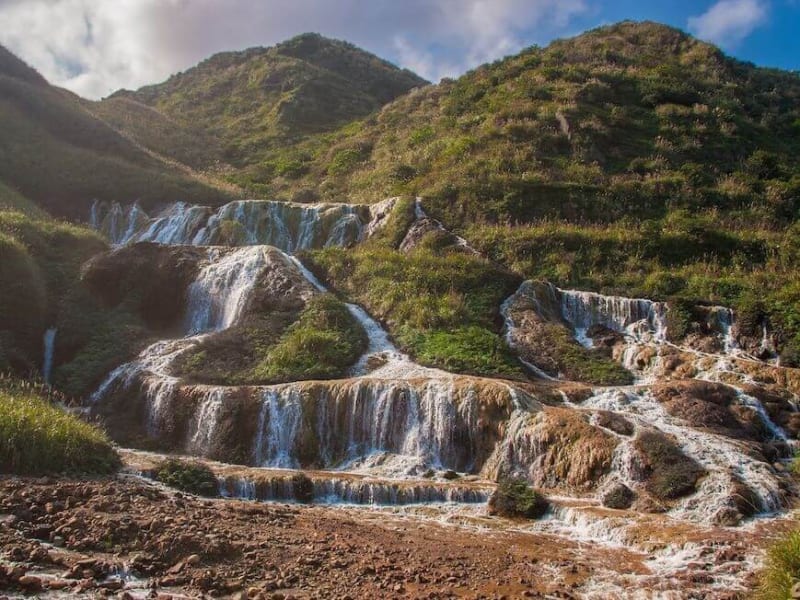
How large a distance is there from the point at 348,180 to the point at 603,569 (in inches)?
1397

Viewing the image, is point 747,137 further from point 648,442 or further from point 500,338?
point 648,442

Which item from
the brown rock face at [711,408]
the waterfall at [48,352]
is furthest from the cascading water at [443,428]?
the waterfall at [48,352]

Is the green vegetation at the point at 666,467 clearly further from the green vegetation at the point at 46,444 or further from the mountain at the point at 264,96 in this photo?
the mountain at the point at 264,96

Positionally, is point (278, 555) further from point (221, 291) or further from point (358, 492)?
point (221, 291)

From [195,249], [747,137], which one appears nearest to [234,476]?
[195,249]

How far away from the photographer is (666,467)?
13664mm

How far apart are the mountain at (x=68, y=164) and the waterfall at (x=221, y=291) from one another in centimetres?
1266

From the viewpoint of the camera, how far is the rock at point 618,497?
13.1 meters

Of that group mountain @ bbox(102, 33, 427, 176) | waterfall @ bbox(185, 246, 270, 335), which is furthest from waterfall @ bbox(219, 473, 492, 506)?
mountain @ bbox(102, 33, 427, 176)

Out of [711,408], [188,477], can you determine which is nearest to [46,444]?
[188,477]

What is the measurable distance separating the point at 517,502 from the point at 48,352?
16414 mm

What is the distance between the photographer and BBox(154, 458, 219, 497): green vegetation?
1332 cm

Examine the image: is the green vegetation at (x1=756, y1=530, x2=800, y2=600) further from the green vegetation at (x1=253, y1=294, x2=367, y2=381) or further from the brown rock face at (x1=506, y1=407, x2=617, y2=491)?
the green vegetation at (x1=253, y1=294, x2=367, y2=381)

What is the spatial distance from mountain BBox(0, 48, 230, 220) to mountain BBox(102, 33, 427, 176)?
36.8ft
